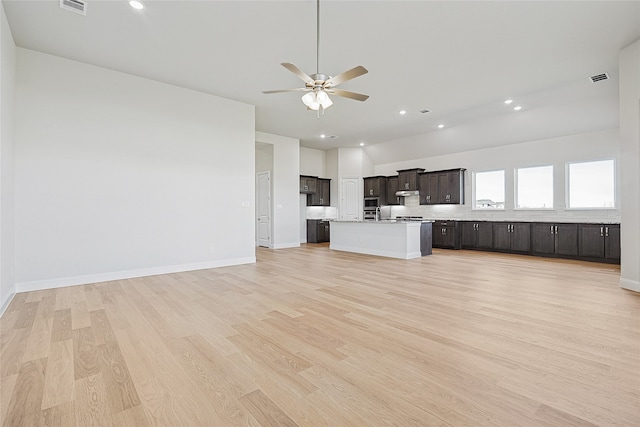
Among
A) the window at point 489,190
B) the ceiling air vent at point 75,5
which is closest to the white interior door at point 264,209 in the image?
the ceiling air vent at point 75,5

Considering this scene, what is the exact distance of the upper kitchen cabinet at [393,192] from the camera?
10.6 meters

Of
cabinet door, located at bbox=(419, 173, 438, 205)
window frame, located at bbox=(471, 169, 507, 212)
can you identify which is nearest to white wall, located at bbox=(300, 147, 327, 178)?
cabinet door, located at bbox=(419, 173, 438, 205)

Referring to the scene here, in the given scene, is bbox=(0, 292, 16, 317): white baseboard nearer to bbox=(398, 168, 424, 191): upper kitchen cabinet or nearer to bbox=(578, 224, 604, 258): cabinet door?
bbox=(398, 168, 424, 191): upper kitchen cabinet

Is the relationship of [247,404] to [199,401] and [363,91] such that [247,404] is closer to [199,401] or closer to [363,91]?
[199,401]

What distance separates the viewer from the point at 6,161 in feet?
11.8

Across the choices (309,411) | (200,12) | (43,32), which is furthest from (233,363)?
(43,32)

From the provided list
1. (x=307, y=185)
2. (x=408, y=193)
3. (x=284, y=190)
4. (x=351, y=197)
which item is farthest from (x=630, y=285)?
(x=307, y=185)

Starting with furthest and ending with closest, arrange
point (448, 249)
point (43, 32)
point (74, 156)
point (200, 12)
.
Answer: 1. point (448, 249)
2. point (74, 156)
3. point (43, 32)
4. point (200, 12)

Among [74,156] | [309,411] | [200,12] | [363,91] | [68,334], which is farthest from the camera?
[363,91]

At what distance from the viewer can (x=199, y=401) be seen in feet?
5.66

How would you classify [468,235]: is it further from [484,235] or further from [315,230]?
[315,230]

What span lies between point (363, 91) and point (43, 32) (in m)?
4.76

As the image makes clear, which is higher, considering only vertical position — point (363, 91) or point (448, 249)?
point (363, 91)

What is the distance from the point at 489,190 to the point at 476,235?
55.9 inches
